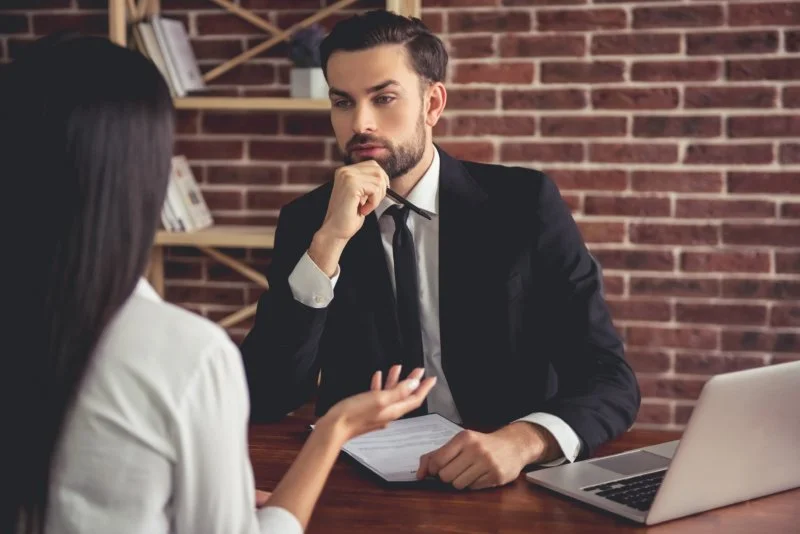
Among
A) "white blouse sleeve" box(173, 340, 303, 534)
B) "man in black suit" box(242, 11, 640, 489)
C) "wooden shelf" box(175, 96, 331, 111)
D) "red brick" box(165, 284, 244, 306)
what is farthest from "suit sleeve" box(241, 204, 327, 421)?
"red brick" box(165, 284, 244, 306)

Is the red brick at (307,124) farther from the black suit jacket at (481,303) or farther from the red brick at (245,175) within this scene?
the black suit jacket at (481,303)

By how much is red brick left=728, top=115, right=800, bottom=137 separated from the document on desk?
1590mm

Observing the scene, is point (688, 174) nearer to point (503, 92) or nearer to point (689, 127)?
point (689, 127)

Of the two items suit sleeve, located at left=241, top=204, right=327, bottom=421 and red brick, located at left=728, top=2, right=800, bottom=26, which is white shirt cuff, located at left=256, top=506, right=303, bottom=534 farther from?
red brick, located at left=728, top=2, right=800, bottom=26

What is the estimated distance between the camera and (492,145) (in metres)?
2.81

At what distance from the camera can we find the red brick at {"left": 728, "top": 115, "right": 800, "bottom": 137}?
263cm

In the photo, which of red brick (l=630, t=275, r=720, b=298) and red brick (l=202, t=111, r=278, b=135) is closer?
red brick (l=630, t=275, r=720, b=298)

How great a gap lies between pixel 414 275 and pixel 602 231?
113 centimetres

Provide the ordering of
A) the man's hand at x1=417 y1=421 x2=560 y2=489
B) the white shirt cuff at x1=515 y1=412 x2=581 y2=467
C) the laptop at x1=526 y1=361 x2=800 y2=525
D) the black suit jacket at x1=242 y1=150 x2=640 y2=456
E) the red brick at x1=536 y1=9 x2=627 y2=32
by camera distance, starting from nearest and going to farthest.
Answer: the laptop at x1=526 y1=361 x2=800 y2=525
the man's hand at x1=417 y1=421 x2=560 y2=489
the white shirt cuff at x1=515 y1=412 x2=581 y2=467
the black suit jacket at x1=242 y1=150 x2=640 y2=456
the red brick at x1=536 y1=9 x2=627 y2=32

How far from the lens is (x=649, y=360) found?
279 cm

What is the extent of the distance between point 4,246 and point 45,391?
5.1 inches

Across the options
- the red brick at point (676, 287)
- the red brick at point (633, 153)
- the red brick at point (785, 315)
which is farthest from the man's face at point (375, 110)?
the red brick at point (785, 315)

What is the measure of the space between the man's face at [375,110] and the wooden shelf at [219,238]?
2.89 feet

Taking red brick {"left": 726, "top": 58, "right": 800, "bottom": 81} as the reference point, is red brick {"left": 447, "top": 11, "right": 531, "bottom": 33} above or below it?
above
